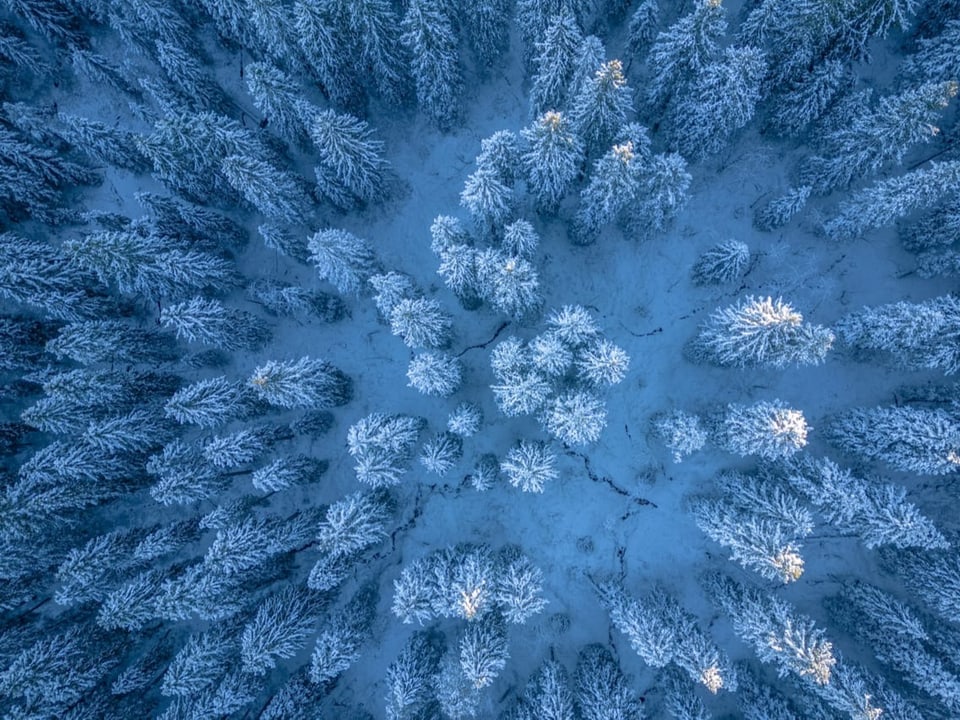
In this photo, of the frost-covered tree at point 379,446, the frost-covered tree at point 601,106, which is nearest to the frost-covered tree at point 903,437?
the frost-covered tree at point 601,106

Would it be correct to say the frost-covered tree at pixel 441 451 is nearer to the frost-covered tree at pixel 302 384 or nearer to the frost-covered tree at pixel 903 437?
the frost-covered tree at pixel 302 384

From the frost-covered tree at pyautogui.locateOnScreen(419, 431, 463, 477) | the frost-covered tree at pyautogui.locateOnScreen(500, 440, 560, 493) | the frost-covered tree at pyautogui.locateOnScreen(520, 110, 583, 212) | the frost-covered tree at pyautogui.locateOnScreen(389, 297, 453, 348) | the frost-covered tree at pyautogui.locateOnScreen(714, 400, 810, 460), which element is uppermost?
the frost-covered tree at pyautogui.locateOnScreen(520, 110, 583, 212)

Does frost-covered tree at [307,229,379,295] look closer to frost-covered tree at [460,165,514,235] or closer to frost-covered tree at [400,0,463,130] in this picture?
frost-covered tree at [460,165,514,235]

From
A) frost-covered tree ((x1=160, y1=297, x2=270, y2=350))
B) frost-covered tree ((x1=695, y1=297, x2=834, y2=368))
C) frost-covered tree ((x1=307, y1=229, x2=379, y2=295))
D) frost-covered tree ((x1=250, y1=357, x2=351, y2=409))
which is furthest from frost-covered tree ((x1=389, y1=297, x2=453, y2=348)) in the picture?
frost-covered tree ((x1=695, y1=297, x2=834, y2=368))

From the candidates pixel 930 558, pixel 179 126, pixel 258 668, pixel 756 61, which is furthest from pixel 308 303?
pixel 930 558

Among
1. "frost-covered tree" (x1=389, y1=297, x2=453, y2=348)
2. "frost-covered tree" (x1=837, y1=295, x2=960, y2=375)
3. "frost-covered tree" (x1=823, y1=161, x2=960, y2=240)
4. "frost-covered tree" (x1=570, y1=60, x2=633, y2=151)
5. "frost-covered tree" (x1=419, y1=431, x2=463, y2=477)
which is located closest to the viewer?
"frost-covered tree" (x1=570, y1=60, x2=633, y2=151)

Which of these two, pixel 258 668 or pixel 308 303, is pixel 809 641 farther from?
pixel 308 303
